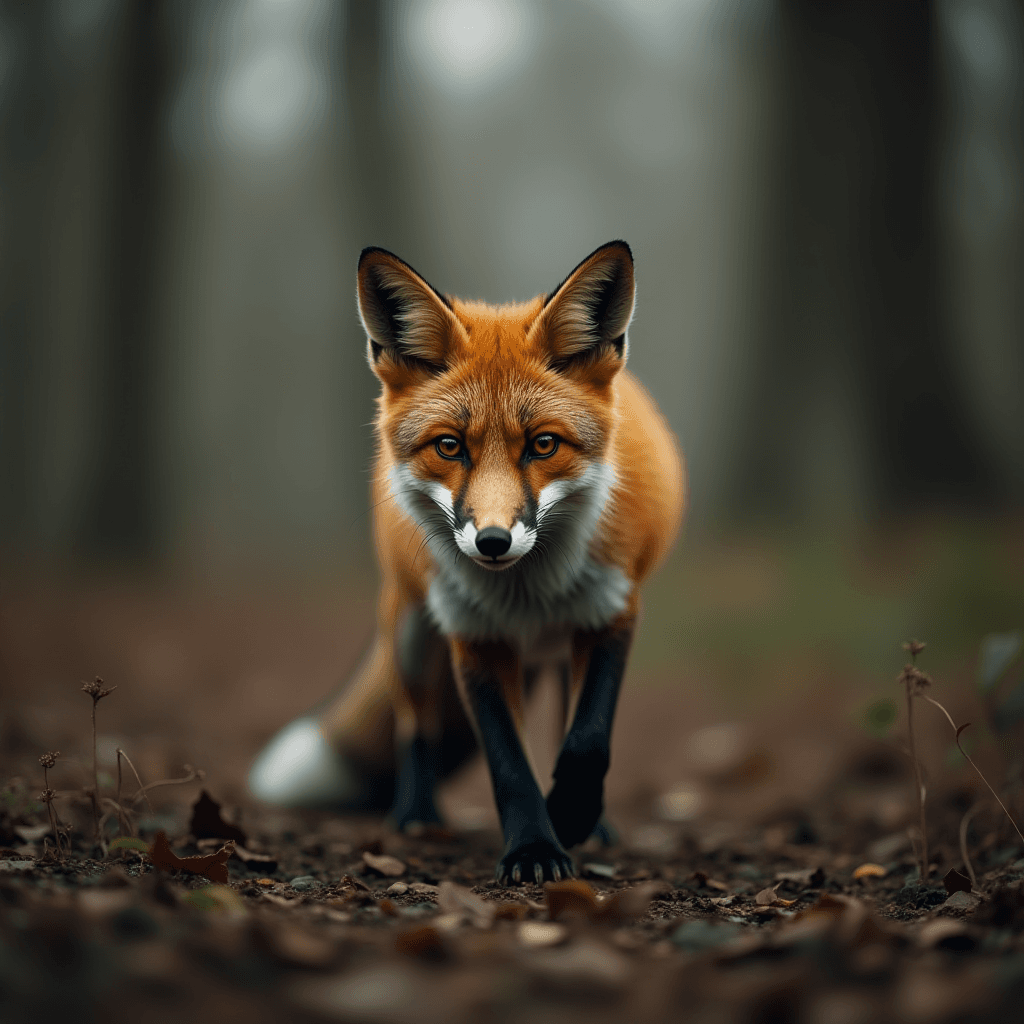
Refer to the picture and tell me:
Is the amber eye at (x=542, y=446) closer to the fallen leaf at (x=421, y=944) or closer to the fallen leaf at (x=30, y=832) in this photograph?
the fallen leaf at (x=421, y=944)

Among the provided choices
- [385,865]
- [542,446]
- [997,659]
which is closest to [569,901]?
[385,865]

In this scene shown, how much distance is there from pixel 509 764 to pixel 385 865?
0.47 m

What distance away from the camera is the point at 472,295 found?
1178 centimetres

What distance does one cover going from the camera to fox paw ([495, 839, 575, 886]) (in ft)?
7.95

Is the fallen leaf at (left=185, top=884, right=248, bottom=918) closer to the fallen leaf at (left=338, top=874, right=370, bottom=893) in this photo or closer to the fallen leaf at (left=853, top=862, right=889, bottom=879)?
the fallen leaf at (left=338, top=874, right=370, bottom=893)

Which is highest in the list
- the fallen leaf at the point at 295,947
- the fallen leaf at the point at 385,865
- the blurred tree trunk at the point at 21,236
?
the blurred tree trunk at the point at 21,236

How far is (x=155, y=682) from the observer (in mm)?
6520

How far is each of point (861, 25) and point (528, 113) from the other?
696 centimetres

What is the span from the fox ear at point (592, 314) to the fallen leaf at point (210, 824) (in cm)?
174

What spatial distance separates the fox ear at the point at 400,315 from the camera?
8.77 ft

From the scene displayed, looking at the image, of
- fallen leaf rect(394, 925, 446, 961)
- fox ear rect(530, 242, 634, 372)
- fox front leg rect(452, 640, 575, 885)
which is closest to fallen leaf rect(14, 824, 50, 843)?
fox front leg rect(452, 640, 575, 885)

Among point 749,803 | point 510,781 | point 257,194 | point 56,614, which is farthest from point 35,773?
point 257,194

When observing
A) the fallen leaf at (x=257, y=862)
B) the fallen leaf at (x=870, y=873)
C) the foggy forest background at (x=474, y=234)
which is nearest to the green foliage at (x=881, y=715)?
the fallen leaf at (x=870, y=873)

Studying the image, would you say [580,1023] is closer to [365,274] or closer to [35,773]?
[365,274]
